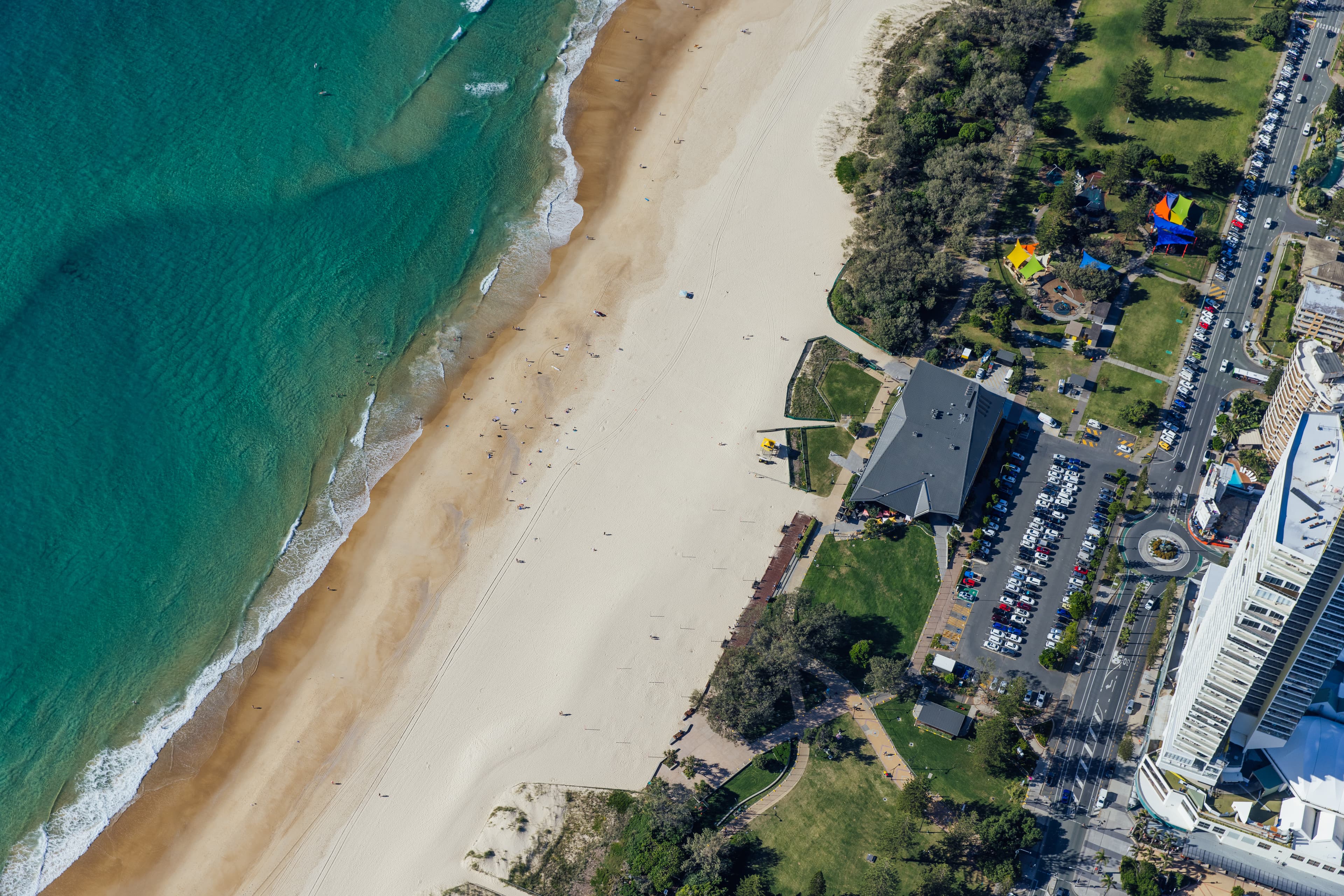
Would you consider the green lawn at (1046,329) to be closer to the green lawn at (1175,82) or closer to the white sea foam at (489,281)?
the green lawn at (1175,82)

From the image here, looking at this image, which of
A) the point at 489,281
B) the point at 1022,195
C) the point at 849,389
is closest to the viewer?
the point at 849,389

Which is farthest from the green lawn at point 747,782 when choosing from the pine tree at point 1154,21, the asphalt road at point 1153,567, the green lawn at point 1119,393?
the pine tree at point 1154,21

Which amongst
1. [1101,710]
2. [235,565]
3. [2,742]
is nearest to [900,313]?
[1101,710]

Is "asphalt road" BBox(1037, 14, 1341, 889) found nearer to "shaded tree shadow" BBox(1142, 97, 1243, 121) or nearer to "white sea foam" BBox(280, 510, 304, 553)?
"shaded tree shadow" BBox(1142, 97, 1243, 121)

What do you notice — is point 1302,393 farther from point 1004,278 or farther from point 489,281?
point 489,281

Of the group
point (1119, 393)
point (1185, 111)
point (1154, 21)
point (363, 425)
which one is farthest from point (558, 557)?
point (1154, 21)

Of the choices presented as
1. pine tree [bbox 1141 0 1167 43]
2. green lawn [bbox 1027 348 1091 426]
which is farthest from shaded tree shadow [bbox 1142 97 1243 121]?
green lawn [bbox 1027 348 1091 426]
